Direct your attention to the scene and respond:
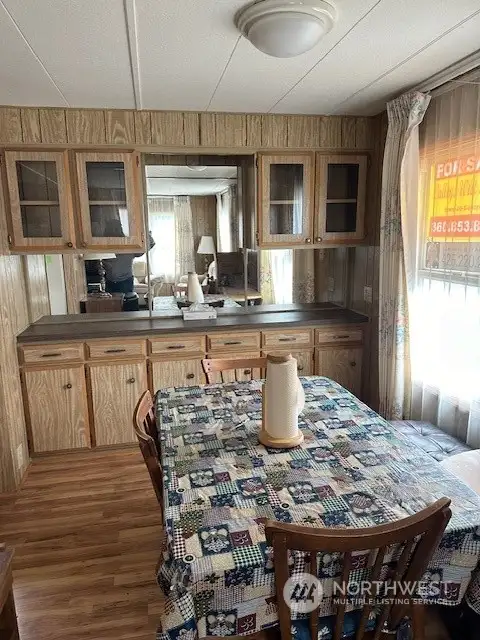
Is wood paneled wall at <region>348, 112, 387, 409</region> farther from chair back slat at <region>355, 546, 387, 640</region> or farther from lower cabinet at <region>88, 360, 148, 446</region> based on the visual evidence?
chair back slat at <region>355, 546, 387, 640</region>

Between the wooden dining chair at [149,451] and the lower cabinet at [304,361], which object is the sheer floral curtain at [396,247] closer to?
the lower cabinet at [304,361]

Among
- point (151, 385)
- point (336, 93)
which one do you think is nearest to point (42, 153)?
point (151, 385)

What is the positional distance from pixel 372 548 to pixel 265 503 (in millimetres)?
365

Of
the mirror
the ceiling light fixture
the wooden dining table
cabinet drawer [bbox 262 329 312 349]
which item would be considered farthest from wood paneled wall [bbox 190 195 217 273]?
the wooden dining table

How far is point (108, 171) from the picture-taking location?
2928mm

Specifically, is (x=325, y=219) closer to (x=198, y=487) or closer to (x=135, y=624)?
(x=198, y=487)

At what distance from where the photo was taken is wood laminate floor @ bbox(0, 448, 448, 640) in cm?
173

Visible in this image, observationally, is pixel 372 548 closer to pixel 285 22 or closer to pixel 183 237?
pixel 285 22

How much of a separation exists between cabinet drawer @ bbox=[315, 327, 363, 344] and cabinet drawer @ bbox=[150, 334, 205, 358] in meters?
0.88

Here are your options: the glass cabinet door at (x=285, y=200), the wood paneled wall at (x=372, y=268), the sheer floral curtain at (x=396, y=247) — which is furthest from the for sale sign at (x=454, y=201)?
the glass cabinet door at (x=285, y=200)

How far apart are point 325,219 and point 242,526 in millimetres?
2539

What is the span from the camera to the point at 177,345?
3.04 meters

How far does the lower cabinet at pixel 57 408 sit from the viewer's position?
2877 mm

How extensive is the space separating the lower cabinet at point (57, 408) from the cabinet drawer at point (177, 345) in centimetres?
52
